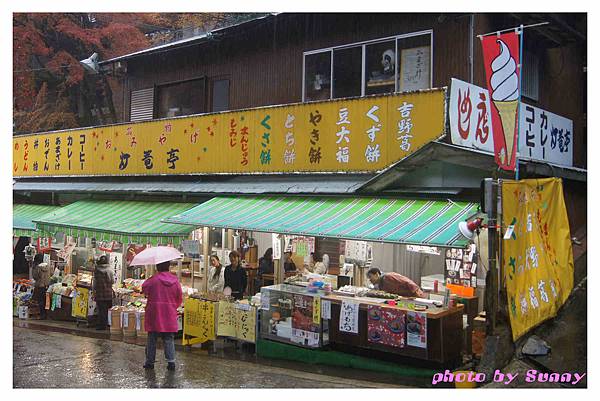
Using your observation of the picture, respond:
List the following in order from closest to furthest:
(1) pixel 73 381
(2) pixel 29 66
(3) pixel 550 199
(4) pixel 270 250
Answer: (1) pixel 73 381 < (3) pixel 550 199 < (4) pixel 270 250 < (2) pixel 29 66

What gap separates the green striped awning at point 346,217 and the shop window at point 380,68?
3.33 m

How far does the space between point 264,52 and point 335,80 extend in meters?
2.76

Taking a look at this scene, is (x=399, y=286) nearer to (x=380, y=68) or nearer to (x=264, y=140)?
(x=264, y=140)

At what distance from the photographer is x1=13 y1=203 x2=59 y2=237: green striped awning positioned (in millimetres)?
17047

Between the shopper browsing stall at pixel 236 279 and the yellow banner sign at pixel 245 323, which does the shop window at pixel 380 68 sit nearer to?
the shopper browsing stall at pixel 236 279

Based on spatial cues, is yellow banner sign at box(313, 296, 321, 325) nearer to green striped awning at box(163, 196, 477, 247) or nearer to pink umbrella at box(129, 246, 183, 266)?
green striped awning at box(163, 196, 477, 247)

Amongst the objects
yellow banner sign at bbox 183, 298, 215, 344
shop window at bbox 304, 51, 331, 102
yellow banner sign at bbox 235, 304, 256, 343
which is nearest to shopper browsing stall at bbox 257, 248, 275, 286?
yellow banner sign at bbox 183, 298, 215, 344

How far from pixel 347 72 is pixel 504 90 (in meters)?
5.94

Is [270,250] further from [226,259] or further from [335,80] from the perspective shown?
[335,80]

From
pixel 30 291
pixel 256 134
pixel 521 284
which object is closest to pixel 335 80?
pixel 256 134

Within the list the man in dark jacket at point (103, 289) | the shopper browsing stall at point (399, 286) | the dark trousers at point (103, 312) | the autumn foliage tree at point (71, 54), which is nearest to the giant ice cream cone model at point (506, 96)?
the shopper browsing stall at point (399, 286)

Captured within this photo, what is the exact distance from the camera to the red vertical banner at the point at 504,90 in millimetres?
8617

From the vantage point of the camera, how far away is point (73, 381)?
9617 millimetres

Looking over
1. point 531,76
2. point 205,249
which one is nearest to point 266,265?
point 205,249
